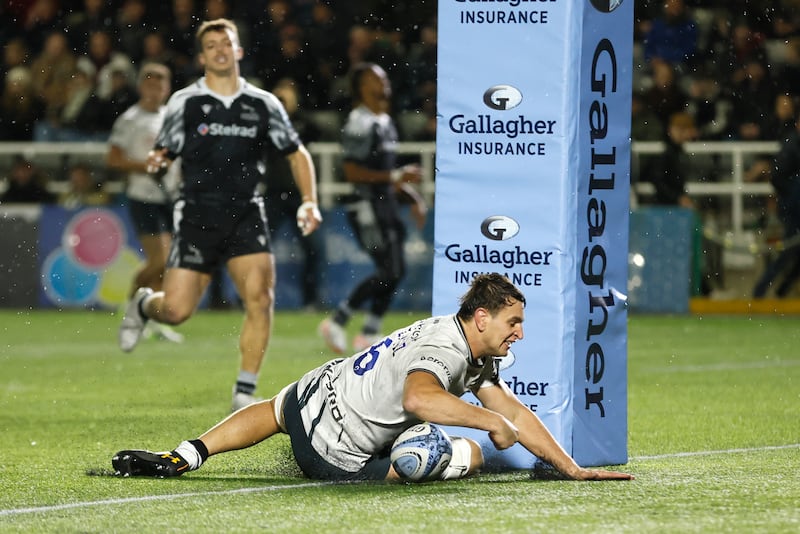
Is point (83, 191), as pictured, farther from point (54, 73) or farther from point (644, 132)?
point (644, 132)

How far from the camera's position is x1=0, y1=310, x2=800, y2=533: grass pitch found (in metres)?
5.82

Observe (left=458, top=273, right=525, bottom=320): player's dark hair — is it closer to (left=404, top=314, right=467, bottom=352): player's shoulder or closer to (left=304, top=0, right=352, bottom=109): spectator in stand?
(left=404, top=314, right=467, bottom=352): player's shoulder

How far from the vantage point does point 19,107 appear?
70.5 feet

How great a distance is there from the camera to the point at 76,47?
70.2ft

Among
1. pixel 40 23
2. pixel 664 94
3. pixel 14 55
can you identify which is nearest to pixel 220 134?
pixel 664 94

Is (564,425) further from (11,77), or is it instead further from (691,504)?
(11,77)

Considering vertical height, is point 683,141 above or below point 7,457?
above

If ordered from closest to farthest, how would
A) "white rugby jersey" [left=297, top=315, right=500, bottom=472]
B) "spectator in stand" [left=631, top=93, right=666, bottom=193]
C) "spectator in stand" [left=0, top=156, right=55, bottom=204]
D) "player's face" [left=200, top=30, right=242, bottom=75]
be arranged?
"white rugby jersey" [left=297, top=315, right=500, bottom=472], "player's face" [left=200, top=30, right=242, bottom=75], "spectator in stand" [left=631, top=93, right=666, bottom=193], "spectator in stand" [left=0, top=156, right=55, bottom=204]

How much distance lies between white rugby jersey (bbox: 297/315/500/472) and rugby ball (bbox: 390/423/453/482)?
7cm

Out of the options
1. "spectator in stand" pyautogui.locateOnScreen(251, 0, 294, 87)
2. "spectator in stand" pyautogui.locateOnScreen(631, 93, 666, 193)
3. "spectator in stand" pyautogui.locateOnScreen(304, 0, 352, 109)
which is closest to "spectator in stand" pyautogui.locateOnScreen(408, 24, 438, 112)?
"spectator in stand" pyautogui.locateOnScreen(304, 0, 352, 109)

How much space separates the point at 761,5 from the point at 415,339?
1421cm

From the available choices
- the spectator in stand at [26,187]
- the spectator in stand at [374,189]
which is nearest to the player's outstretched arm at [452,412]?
the spectator in stand at [374,189]

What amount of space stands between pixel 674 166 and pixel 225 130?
30.8ft

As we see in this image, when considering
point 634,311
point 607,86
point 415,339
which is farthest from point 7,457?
point 634,311
